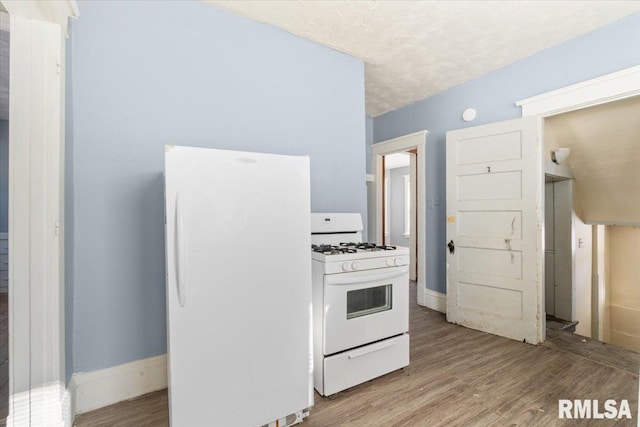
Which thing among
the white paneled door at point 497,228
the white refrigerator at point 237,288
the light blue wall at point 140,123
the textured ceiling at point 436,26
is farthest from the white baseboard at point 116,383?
the white paneled door at point 497,228

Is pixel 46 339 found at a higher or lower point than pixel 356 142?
lower

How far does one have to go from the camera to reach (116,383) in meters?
1.83

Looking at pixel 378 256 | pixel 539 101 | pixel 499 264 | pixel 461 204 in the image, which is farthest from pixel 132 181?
pixel 539 101

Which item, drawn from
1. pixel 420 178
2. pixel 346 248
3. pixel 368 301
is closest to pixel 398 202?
pixel 420 178

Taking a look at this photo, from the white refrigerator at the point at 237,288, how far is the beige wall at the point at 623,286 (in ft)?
16.7

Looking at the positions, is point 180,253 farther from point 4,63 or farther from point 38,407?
point 4,63

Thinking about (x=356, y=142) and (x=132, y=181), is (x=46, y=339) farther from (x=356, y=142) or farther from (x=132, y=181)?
(x=356, y=142)

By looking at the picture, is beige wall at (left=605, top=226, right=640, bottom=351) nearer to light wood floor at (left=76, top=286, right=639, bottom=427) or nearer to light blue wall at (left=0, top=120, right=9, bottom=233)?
light wood floor at (left=76, top=286, right=639, bottom=427)

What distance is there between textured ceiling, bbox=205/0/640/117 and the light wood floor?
267 centimetres

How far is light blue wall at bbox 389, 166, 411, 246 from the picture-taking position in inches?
278

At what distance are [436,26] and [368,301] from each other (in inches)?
86.8

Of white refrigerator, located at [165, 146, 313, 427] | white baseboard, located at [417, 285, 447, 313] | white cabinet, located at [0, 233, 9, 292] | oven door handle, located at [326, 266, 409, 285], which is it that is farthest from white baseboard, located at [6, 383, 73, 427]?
white cabinet, located at [0, 233, 9, 292]

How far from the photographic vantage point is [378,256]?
6.70 ft

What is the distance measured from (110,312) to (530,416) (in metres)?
2.60
